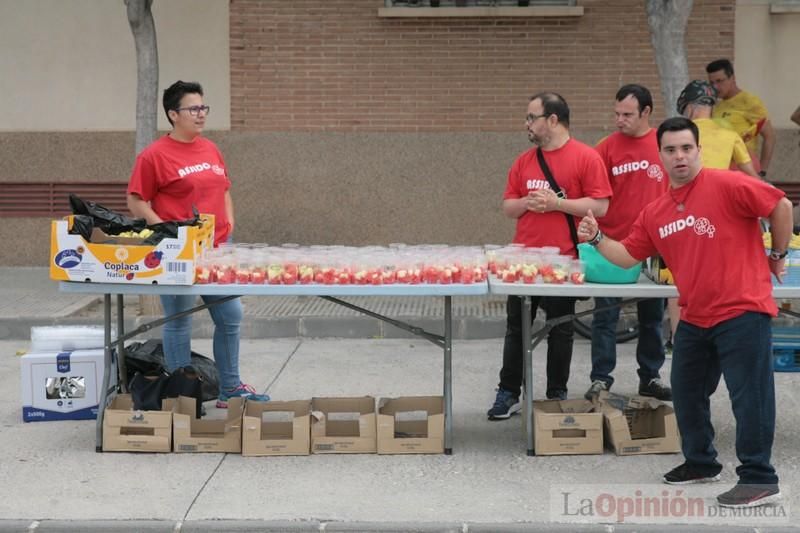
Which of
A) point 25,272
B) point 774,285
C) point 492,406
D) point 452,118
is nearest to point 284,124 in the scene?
point 452,118

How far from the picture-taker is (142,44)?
10.7 m

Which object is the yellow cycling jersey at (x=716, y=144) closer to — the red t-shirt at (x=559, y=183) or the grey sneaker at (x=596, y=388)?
the red t-shirt at (x=559, y=183)

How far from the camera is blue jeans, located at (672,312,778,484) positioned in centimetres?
537

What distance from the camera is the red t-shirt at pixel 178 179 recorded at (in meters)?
6.96

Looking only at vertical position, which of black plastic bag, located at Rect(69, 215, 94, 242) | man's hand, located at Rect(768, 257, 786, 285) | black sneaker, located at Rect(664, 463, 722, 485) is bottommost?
black sneaker, located at Rect(664, 463, 722, 485)

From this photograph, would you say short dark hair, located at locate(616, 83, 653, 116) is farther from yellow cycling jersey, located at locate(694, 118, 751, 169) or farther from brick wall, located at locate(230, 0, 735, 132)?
brick wall, located at locate(230, 0, 735, 132)

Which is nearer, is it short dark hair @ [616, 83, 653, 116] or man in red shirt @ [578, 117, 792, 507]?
man in red shirt @ [578, 117, 792, 507]

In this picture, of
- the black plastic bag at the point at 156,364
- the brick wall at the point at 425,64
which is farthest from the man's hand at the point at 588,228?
the brick wall at the point at 425,64

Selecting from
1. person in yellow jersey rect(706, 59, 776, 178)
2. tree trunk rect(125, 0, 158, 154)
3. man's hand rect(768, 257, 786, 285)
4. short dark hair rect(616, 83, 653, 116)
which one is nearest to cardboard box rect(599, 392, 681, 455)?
man's hand rect(768, 257, 786, 285)

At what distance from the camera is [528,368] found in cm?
651

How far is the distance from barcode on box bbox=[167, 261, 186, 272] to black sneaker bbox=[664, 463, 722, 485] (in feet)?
9.08

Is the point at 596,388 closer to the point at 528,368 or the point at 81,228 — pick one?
the point at 528,368

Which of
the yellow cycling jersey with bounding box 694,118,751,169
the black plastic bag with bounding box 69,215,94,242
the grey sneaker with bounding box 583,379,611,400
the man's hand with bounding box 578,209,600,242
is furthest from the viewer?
the yellow cycling jersey with bounding box 694,118,751,169

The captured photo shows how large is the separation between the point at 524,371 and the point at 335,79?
6959 millimetres
